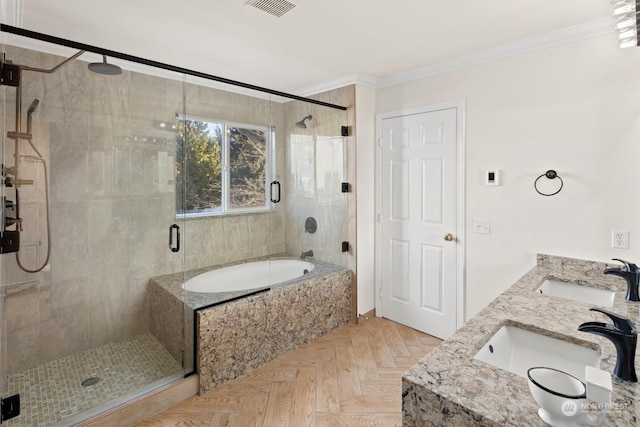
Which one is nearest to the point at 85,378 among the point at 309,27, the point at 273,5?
the point at 273,5

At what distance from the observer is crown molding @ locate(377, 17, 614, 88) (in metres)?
2.13

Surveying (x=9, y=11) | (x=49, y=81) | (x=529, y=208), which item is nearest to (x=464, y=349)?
(x=529, y=208)

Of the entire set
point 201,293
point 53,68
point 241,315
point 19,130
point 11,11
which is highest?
point 11,11

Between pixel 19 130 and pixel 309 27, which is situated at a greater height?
pixel 309 27

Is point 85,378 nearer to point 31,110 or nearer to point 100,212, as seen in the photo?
point 100,212

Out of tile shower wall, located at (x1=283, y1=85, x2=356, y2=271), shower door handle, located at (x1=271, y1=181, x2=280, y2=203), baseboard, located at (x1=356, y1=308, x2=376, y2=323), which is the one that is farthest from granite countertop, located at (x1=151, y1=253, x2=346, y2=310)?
shower door handle, located at (x1=271, y1=181, x2=280, y2=203)

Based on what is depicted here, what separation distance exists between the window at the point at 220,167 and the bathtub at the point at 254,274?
0.59 m

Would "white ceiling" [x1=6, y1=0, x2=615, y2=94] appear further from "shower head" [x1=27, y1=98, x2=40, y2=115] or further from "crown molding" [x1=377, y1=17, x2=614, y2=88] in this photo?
"shower head" [x1=27, y1=98, x2=40, y2=115]

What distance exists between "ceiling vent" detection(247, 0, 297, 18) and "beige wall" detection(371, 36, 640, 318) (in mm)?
1554

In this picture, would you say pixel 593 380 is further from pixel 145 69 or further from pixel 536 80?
Answer: pixel 145 69

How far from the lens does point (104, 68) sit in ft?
7.42

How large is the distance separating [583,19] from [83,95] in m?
3.35

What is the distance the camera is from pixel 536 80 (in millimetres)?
2389

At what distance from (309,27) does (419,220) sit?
74.2 inches
